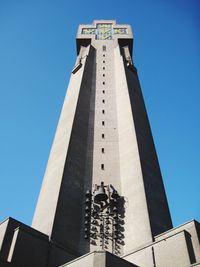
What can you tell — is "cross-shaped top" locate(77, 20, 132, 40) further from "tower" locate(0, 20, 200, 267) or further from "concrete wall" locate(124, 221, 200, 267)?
"concrete wall" locate(124, 221, 200, 267)

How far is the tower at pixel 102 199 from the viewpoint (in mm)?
13469

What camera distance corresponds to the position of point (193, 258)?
1286 cm

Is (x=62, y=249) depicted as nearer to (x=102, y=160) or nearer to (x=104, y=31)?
(x=102, y=160)

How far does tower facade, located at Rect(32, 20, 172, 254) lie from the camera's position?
637 inches

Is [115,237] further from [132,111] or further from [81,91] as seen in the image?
[81,91]

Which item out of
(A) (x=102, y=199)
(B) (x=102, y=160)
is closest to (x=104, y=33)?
(B) (x=102, y=160)

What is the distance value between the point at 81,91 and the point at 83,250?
1328cm

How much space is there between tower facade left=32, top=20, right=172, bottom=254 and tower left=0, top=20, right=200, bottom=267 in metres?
0.06

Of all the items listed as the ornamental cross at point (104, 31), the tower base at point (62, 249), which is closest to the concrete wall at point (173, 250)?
the tower base at point (62, 249)

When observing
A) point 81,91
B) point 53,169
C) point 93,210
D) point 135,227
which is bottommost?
point 135,227

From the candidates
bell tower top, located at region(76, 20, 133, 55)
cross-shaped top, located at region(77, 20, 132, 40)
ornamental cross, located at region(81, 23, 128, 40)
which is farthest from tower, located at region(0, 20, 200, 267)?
ornamental cross, located at region(81, 23, 128, 40)

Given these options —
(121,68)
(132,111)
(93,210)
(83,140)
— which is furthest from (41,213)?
(121,68)

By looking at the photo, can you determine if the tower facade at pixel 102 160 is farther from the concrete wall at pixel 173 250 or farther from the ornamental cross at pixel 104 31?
the ornamental cross at pixel 104 31

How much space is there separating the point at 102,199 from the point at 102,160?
3502 millimetres
